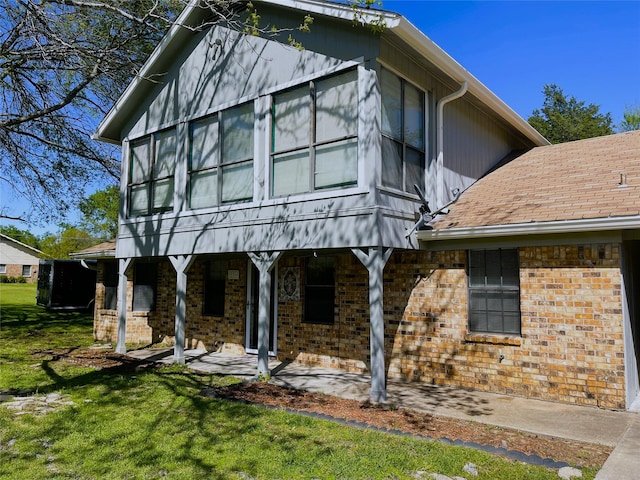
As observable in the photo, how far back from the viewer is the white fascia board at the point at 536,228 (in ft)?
19.4

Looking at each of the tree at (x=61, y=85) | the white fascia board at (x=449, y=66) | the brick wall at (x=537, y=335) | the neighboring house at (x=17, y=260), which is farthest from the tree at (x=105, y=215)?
the brick wall at (x=537, y=335)

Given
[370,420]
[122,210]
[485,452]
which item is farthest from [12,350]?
[485,452]

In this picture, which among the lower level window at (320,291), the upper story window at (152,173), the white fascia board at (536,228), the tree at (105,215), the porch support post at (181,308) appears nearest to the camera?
the white fascia board at (536,228)

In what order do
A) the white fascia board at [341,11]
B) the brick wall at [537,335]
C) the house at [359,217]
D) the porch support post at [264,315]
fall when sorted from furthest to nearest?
the porch support post at [264,315], the house at [359,217], the white fascia board at [341,11], the brick wall at [537,335]

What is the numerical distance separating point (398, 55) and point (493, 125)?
178 inches

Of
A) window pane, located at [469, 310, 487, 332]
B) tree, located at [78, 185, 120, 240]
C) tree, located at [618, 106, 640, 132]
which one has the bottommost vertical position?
window pane, located at [469, 310, 487, 332]

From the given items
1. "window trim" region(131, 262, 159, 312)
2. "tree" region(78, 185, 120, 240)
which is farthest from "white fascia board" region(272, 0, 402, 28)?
"tree" region(78, 185, 120, 240)

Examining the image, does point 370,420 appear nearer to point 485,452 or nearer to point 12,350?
point 485,452

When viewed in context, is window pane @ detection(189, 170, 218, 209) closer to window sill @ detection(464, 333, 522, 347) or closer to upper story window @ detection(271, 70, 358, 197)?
upper story window @ detection(271, 70, 358, 197)

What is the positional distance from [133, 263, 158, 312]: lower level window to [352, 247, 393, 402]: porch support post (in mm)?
7638

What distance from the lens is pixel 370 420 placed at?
566 cm

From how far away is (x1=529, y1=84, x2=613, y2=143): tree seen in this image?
1156 inches

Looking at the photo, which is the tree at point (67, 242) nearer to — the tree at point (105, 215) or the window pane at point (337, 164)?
the tree at point (105, 215)

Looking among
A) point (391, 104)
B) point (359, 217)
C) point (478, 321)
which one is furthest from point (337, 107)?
point (478, 321)
